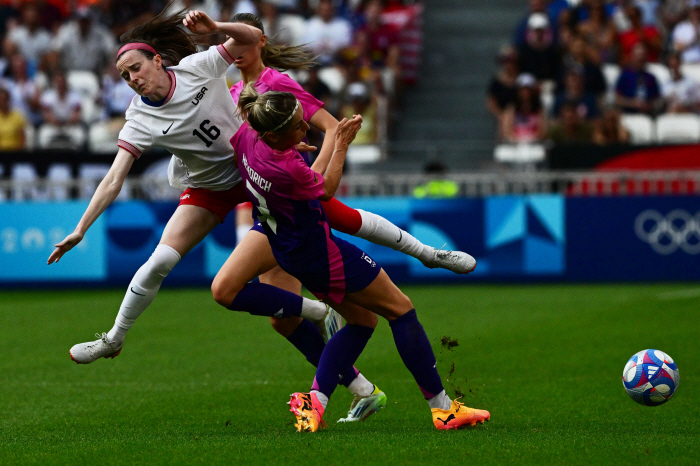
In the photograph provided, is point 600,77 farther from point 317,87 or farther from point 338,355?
point 338,355

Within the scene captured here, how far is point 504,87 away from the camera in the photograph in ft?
54.8

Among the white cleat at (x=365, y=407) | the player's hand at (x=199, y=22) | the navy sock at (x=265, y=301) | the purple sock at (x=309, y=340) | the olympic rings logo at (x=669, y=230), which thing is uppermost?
the player's hand at (x=199, y=22)

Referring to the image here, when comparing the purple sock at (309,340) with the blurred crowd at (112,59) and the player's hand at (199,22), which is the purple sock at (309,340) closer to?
the player's hand at (199,22)

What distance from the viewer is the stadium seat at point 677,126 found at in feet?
52.4

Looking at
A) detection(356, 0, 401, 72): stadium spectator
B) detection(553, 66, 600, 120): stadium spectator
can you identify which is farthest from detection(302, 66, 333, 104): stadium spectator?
detection(553, 66, 600, 120): stadium spectator

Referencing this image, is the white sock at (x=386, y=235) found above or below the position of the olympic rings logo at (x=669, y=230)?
above

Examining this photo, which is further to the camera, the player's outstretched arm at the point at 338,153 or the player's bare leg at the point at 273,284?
the player's bare leg at the point at 273,284

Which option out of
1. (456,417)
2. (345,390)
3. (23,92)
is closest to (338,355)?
(456,417)

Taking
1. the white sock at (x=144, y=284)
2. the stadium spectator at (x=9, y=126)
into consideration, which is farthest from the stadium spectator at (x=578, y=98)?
the white sock at (x=144, y=284)

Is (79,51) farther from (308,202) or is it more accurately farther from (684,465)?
(684,465)

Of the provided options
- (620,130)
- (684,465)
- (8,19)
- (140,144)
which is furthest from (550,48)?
(684,465)

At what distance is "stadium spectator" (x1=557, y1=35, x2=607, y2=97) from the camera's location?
16562 mm

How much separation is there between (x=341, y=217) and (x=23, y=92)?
1349 centimetres

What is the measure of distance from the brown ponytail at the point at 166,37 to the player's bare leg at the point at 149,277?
103 cm
